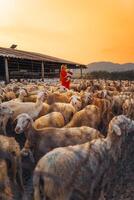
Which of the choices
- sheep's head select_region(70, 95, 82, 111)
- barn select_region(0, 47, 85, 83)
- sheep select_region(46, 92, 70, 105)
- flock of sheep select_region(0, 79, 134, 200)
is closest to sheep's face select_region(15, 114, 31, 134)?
flock of sheep select_region(0, 79, 134, 200)

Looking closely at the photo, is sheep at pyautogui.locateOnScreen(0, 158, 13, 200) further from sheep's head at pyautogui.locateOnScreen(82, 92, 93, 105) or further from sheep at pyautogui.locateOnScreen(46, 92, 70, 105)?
sheep at pyautogui.locateOnScreen(46, 92, 70, 105)

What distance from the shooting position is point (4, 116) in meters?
12.2

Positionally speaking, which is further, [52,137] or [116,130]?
[52,137]

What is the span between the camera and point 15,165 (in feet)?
26.2

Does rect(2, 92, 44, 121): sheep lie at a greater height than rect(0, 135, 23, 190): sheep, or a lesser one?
greater

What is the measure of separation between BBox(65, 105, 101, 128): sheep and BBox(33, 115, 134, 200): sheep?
3.46 metres

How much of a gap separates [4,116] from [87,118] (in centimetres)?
247

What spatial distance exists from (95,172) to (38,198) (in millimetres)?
1110

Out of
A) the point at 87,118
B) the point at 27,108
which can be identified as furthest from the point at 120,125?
the point at 27,108

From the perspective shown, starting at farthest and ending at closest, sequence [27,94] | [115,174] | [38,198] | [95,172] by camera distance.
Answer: [27,94] → [115,174] → [95,172] → [38,198]

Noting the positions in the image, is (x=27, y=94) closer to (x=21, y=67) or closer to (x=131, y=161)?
(x=131, y=161)

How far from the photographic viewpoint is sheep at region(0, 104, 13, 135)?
1195 cm

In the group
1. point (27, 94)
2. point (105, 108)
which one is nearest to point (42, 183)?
point (105, 108)

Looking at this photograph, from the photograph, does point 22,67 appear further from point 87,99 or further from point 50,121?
point 50,121
